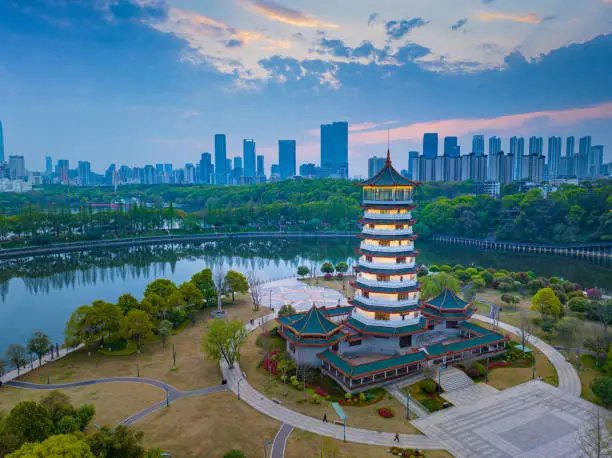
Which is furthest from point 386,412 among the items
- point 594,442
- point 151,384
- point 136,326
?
point 136,326

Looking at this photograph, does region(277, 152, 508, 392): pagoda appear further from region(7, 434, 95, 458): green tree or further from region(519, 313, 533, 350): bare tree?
region(7, 434, 95, 458): green tree

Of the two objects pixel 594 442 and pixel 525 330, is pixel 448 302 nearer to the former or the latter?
pixel 525 330

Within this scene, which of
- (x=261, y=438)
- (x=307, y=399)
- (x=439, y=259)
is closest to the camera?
(x=261, y=438)

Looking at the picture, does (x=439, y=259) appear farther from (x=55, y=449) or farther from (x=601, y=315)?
(x=55, y=449)

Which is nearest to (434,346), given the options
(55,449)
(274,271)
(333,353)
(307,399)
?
(333,353)

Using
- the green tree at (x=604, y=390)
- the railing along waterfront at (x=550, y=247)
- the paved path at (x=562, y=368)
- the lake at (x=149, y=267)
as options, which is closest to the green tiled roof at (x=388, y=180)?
the paved path at (x=562, y=368)

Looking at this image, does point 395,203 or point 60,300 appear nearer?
point 395,203

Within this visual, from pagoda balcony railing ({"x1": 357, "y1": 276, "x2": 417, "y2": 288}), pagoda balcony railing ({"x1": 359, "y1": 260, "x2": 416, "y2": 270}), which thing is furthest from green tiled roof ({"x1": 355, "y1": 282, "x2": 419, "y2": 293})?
pagoda balcony railing ({"x1": 359, "y1": 260, "x2": 416, "y2": 270})

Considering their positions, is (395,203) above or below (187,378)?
above
